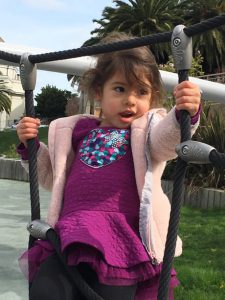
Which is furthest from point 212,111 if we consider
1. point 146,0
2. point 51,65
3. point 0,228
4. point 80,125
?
point 146,0

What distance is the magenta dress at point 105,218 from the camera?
1314 millimetres

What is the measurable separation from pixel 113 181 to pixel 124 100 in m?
0.23

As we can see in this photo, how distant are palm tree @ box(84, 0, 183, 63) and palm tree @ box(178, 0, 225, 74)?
1.68 ft

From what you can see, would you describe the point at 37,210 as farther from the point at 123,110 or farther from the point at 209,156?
the point at 209,156

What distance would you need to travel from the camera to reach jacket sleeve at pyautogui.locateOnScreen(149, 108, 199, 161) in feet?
4.43

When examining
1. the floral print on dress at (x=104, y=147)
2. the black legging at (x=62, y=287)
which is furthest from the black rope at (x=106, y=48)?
the black legging at (x=62, y=287)

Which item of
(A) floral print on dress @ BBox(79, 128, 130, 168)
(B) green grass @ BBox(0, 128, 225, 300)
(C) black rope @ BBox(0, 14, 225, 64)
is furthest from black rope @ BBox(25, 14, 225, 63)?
(B) green grass @ BBox(0, 128, 225, 300)

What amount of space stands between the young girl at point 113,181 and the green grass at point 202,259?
138 centimetres

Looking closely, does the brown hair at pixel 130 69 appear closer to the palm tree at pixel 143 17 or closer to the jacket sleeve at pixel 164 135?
the jacket sleeve at pixel 164 135

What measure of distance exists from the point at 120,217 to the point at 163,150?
0.70 feet

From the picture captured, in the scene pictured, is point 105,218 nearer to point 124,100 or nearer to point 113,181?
point 113,181

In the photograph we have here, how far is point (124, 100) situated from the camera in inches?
58.6

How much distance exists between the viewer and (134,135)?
4.83ft

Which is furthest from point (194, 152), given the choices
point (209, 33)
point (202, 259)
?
point (209, 33)
